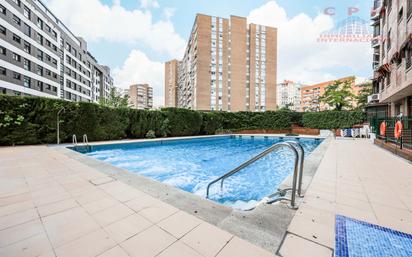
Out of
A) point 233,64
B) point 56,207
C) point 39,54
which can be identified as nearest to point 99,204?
point 56,207

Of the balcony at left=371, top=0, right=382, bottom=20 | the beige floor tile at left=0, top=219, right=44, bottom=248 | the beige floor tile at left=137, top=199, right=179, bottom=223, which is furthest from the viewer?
the balcony at left=371, top=0, right=382, bottom=20

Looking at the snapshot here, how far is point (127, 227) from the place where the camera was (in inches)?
75.1

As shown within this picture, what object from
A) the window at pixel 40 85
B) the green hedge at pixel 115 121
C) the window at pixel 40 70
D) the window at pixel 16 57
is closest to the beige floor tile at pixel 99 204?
the green hedge at pixel 115 121

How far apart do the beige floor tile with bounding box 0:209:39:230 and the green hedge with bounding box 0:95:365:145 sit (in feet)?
30.2

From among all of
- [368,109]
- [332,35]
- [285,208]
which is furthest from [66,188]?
[368,109]

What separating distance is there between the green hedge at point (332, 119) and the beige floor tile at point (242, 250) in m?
23.7

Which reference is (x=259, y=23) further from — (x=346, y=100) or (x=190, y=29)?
(x=346, y=100)

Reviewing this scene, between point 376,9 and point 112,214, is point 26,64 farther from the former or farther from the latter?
point 376,9

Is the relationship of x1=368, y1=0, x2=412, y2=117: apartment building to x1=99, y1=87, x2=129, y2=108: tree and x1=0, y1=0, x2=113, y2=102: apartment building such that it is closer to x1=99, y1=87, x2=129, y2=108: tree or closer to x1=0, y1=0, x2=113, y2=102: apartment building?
x1=99, y1=87, x2=129, y2=108: tree

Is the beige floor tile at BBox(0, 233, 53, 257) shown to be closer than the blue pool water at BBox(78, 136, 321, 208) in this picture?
Yes

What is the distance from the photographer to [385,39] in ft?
44.2

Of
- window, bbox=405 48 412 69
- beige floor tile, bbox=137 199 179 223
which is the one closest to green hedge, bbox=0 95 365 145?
beige floor tile, bbox=137 199 179 223

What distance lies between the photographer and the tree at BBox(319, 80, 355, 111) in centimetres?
2786

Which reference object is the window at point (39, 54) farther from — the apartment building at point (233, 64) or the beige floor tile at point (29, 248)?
the beige floor tile at point (29, 248)
